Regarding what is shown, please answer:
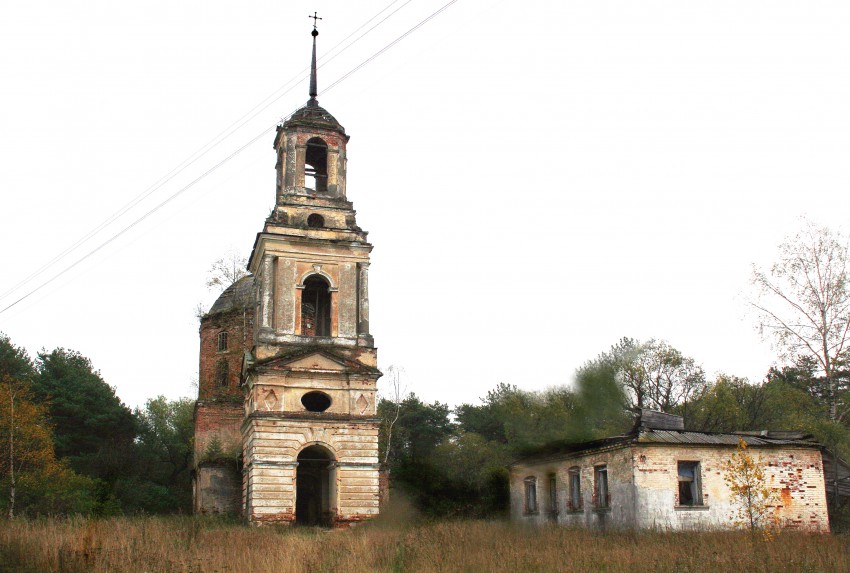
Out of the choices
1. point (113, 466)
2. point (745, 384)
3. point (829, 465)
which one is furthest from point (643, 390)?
point (113, 466)

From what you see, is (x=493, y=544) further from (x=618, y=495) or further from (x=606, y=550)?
(x=618, y=495)

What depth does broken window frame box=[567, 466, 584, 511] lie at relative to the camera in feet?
82.8

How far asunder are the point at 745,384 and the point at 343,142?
26359 mm

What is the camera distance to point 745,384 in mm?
43000

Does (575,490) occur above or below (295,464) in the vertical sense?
below

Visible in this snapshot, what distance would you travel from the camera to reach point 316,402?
2712cm

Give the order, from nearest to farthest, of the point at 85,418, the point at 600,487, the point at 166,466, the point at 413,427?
the point at 600,487 < the point at 85,418 < the point at 166,466 < the point at 413,427

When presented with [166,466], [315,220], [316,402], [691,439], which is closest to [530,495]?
[691,439]

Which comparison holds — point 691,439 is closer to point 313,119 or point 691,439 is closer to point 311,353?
point 311,353

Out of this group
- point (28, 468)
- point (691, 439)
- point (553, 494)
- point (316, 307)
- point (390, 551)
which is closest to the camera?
point (390, 551)

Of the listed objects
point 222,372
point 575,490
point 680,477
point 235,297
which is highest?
point 235,297

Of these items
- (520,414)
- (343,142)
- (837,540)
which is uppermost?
(343,142)

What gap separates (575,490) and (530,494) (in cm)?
338

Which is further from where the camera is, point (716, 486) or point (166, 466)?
point (166, 466)
